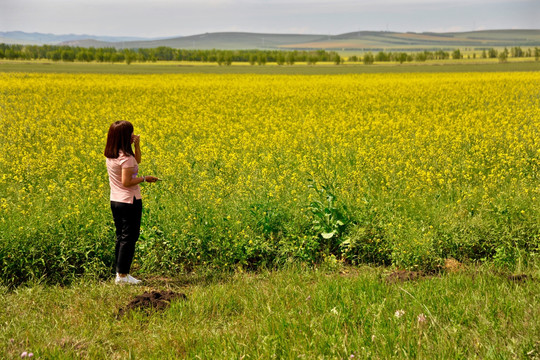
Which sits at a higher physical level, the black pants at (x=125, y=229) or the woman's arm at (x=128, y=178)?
the woman's arm at (x=128, y=178)

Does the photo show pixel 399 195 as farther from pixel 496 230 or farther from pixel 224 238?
pixel 224 238

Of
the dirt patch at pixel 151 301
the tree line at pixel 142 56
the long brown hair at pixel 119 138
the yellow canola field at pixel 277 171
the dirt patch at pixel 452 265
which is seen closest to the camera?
the dirt patch at pixel 151 301

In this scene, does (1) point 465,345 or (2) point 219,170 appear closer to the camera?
(1) point 465,345

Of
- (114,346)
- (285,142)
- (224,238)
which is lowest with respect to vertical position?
(114,346)

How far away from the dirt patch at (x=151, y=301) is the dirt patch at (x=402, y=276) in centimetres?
213

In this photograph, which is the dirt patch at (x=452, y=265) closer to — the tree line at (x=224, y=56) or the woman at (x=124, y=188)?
the woman at (x=124, y=188)

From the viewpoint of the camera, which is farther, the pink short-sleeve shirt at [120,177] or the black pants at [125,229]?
the black pants at [125,229]

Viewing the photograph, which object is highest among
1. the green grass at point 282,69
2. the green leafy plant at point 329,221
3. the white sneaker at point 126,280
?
the green grass at point 282,69

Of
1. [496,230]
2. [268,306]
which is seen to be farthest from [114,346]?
[496,230]

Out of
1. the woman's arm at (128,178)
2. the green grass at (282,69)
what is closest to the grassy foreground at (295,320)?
the woman's arm at (128,178)

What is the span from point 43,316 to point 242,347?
2.02 metres

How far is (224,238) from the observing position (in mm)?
5867

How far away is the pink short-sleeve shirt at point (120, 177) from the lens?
4934 mm

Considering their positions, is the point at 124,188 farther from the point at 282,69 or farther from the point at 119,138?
the point at 282,69
